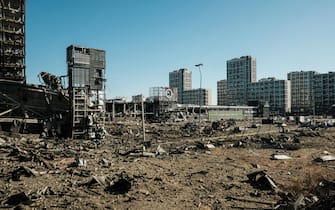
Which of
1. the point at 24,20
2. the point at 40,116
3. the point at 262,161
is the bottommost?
the point at 262,161

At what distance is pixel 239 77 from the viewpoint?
585 ft

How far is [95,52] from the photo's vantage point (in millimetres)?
33094

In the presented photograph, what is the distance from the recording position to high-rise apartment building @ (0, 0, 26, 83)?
3944 centimetres

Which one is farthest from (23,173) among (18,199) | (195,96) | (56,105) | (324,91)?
(195,96)

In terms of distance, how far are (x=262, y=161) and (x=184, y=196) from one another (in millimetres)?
7978

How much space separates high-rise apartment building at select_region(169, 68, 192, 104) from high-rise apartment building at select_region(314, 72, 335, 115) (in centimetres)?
7572

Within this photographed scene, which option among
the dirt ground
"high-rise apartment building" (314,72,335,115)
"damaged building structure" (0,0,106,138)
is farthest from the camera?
"high-rise apartment building" (314,72,335,115)

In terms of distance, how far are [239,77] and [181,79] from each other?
121 ft

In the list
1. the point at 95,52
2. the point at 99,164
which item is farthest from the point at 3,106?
the point at 99,164

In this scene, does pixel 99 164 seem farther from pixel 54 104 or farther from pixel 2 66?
pixel 2 66

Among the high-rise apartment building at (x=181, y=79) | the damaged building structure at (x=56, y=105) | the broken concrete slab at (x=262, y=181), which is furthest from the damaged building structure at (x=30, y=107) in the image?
the high-rise apartment building at (x=181, y=79)

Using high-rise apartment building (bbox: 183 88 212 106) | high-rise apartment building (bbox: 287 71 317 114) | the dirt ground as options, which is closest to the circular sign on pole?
the dirt ground

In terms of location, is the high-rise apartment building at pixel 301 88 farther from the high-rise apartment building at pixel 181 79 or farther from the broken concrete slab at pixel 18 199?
the broken concrete slab at pixel 18 199

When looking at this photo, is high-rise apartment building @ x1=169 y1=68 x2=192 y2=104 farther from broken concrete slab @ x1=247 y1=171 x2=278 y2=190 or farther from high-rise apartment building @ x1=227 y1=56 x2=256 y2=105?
broken concrete slab @ x1=247 y1=171 x2=278 y2=190
